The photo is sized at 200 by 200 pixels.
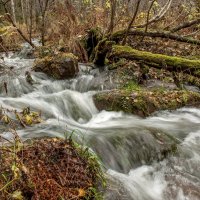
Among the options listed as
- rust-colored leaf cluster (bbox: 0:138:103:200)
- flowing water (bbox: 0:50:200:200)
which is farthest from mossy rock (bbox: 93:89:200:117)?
rust-colored leaf cluster (bbox: 0:138:103:200)

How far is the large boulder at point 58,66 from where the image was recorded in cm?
947

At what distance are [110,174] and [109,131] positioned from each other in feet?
5.65

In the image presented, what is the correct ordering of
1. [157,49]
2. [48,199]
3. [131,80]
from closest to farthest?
[48,199] < [131,80] < [157,49]

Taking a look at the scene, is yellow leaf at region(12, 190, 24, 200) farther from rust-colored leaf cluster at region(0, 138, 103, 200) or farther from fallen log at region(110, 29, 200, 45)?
fallen log at region(110, 29, 200, 45)

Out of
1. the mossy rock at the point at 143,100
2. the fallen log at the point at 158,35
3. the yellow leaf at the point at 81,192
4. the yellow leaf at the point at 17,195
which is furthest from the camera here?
the fallen log at the point at 158,35

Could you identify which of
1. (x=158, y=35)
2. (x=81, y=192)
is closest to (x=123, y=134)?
(x=81, y=192)

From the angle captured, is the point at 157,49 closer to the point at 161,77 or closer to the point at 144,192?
the point at 161,77

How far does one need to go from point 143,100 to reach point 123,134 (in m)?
2.06

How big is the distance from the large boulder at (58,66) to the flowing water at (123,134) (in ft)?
1.07

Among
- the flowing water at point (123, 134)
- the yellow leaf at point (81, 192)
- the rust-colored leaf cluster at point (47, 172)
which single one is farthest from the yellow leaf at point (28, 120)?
the yellow leaf at point (81, 192)

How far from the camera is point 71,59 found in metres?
9.58

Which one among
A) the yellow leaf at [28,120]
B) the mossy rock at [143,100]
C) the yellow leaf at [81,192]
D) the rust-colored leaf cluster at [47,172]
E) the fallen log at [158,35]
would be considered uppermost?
the rust-colored leaf cluster at [47,172]

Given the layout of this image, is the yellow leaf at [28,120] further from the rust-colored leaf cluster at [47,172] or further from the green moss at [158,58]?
the green moss at [158,58]

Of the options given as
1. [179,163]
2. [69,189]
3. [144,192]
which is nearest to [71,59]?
[179,163]
